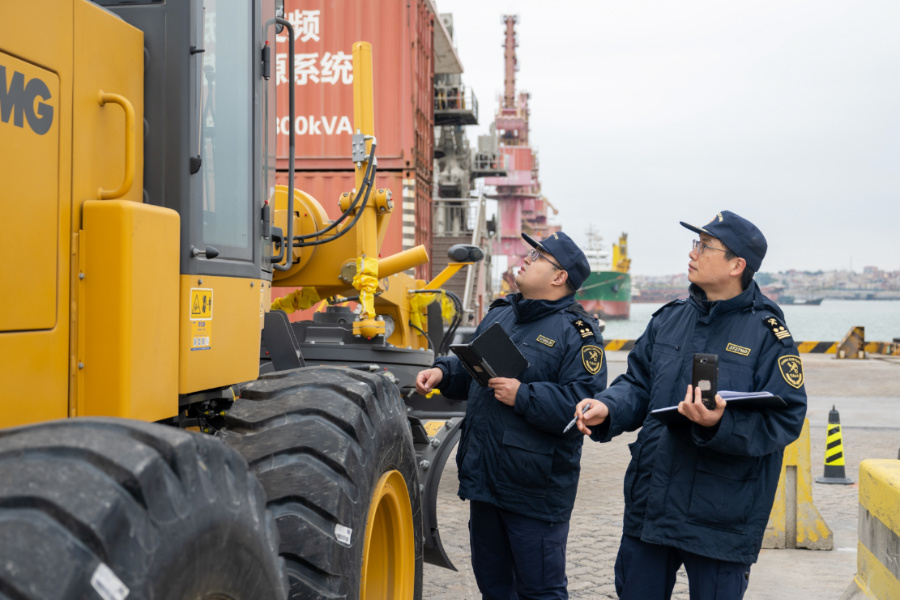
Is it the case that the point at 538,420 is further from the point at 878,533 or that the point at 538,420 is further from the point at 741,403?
the point at 878,533

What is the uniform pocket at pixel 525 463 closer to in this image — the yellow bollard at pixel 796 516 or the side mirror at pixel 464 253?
the side mirror at pixel 464 253

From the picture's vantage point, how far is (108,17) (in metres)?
2.26

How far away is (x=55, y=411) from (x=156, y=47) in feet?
3.40

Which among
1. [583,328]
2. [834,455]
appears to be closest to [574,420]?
[583,328]

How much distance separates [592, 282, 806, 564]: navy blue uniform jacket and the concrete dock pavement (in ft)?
6.11

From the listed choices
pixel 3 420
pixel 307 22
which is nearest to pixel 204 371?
pixel 3 420

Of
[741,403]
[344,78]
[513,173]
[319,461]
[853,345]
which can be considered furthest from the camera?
[513,173]

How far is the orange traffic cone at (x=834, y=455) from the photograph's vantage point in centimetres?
734

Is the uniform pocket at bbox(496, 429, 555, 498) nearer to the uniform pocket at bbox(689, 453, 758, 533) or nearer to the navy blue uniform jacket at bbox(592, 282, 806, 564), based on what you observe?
the navy blue uniform jacket at bbox(592, 282, 806, 564)

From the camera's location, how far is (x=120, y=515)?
4.77 feet

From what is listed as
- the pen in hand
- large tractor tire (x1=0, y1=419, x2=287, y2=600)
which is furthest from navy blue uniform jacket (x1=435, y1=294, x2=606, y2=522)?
large tractor tire (x1=0, y1=419, x2=287, y2=600)

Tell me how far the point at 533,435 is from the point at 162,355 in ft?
5.67

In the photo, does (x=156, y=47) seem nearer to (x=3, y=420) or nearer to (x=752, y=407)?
(x=3, y=420)

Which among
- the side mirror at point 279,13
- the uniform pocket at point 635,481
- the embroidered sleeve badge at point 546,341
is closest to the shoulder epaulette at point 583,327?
the embroidered sleeve badge at point 546,341
